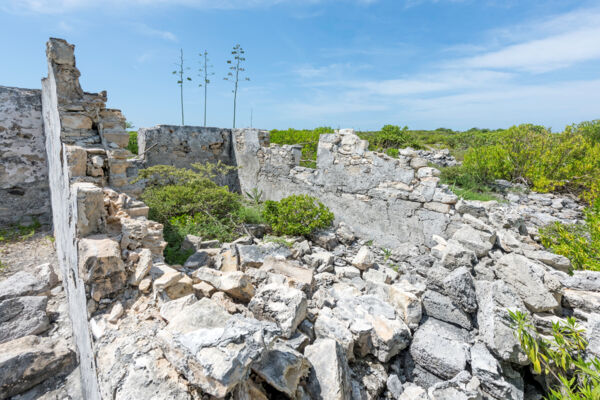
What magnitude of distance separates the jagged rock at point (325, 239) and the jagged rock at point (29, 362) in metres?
3.47

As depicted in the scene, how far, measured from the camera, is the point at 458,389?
218 centimetres

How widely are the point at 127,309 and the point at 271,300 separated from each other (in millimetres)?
1124

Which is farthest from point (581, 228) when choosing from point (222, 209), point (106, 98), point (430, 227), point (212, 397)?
point (106, 98)

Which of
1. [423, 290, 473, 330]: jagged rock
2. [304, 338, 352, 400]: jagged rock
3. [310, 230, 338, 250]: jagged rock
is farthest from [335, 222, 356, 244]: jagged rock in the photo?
[304, 338, 352, 400]: jagged rock

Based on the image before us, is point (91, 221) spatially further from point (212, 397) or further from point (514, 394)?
point (514, 394)

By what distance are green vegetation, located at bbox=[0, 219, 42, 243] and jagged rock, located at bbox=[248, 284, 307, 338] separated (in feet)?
20.4

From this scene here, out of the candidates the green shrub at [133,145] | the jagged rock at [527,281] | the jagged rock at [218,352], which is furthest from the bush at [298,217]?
the green shrub at [133,145]

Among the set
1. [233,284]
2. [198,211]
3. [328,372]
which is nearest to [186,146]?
[198,211]

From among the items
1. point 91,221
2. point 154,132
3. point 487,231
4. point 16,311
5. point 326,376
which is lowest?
point 16,311

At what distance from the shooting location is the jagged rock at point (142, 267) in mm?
2348

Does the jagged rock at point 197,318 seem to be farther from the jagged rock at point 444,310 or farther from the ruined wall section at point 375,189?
the ruined wall section at point 375,189

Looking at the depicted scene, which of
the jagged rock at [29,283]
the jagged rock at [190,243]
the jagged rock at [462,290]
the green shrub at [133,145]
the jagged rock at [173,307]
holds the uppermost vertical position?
the green shrub at [133,145]

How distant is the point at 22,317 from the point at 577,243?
7061 millimetres

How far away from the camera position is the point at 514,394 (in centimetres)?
219
